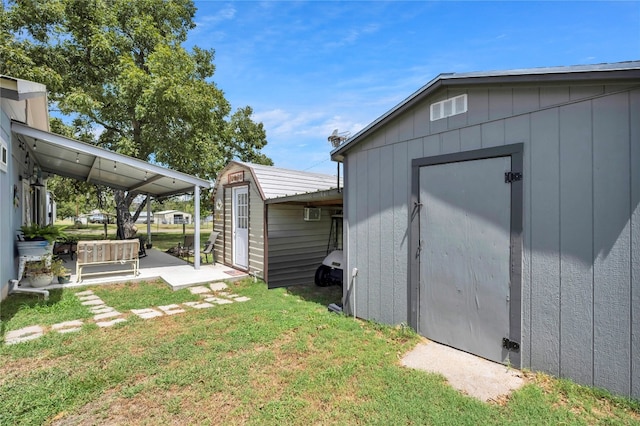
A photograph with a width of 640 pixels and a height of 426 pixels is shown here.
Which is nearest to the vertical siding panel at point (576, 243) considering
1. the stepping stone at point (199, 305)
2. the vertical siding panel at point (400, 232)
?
the vertical siding panel at point (400, 232)

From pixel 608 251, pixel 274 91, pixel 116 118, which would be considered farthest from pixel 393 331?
pixel 116 118

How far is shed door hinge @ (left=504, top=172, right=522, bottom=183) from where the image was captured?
3062 mm

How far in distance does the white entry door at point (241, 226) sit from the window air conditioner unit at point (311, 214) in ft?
5.08

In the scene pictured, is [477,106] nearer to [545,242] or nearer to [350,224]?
[545,242]

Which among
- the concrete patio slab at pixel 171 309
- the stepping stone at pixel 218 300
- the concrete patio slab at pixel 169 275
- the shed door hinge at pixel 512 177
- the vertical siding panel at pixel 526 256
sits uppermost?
the shed door hinge at pixel 512 177

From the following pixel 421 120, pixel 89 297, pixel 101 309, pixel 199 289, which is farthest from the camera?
pixel 199 289

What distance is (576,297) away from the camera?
2.71m

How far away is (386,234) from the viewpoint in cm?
427

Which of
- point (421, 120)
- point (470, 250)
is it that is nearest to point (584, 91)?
point (421, 120)

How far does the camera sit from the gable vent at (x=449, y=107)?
3.50 meters

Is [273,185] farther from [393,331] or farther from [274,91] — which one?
[393,331]

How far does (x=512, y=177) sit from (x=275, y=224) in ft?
16.0

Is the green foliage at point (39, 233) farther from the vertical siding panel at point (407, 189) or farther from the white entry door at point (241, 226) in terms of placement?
the vertical siding panel at point (407, 189)

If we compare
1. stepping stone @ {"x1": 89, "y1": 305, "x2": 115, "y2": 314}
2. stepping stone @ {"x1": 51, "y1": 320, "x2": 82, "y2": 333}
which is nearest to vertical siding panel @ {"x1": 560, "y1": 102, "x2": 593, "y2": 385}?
stepping stone @ {"x1": 51, "y1": 320, "x2": 82, "y2": 333}
